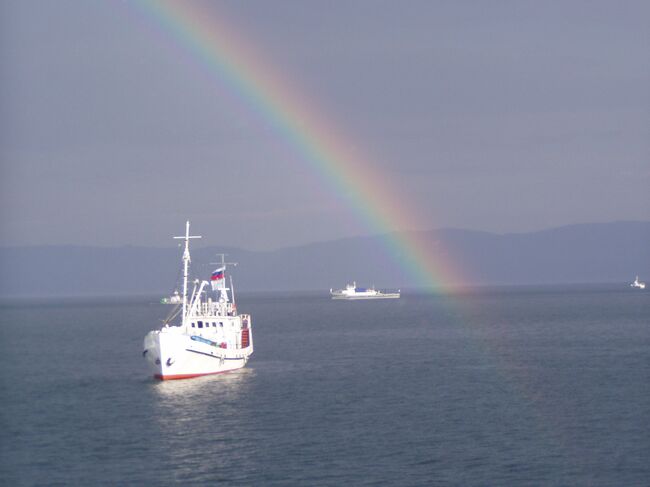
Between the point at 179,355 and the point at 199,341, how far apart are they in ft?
9.11

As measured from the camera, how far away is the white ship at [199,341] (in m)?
87.6

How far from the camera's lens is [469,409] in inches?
2813

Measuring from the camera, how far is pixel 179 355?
88188 millimetres

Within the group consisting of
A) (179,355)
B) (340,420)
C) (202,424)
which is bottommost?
(340,420)

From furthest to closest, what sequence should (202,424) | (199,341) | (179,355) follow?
(199,341) → (179,355) → (202,424)

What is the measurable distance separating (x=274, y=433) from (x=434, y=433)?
10.8m

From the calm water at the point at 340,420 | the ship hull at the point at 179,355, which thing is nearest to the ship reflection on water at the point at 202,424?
the calm water at the point at 340,420

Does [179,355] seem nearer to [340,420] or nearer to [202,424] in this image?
[202,424]

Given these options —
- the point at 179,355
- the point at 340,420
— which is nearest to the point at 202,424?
the point at 340,420

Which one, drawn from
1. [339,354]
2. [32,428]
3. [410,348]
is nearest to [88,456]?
[32,428]

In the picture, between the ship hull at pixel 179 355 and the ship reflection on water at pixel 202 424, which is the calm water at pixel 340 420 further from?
the ship hull at pixel 179 355

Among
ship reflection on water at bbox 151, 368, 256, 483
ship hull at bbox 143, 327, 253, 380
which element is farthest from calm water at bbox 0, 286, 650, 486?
ship hull at bbox 143, 327, 253, 380

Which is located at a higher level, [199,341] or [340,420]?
[199,341]

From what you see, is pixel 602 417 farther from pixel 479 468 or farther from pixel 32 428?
pixel 32 428
